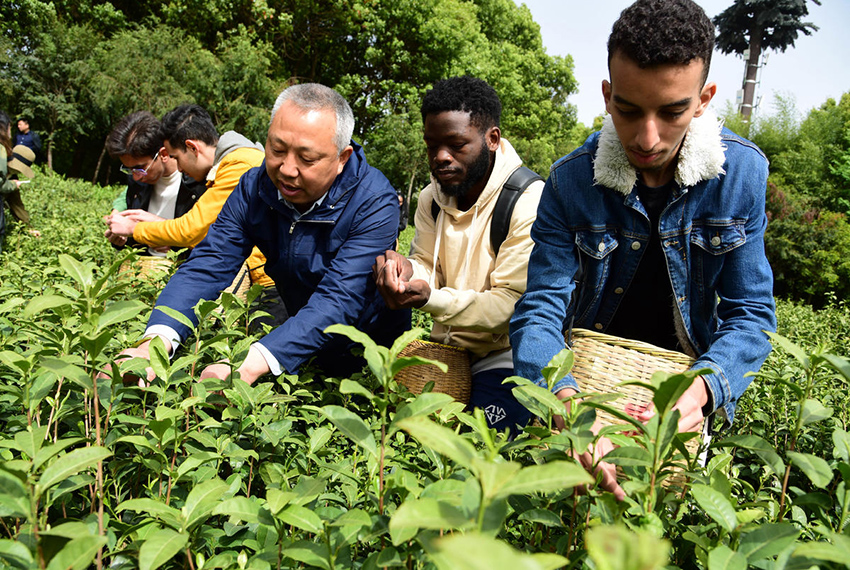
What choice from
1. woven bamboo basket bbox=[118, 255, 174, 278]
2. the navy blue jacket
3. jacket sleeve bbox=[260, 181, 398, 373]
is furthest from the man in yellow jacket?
jacket sleeve bbox=[260, 181, 398, 373]

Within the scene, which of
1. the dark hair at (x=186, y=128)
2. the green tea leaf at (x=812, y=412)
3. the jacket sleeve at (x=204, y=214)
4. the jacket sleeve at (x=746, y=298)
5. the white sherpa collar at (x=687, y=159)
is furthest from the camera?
the dark hair at (x=186, y=128)

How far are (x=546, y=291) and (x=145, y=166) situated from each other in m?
3.85

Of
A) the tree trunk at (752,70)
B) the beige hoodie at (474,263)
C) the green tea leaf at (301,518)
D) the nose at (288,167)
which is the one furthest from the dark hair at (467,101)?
the tree trunk at (752,70)

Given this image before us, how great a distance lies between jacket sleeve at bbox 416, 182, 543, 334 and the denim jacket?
2.24ft

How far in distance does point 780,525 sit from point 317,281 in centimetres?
253

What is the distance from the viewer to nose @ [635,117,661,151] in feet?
6.40

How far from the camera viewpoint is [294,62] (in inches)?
1064

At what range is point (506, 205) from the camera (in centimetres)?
325

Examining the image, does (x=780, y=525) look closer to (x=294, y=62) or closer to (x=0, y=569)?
(x=0, y=569)

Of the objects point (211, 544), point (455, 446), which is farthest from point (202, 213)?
point (455, 446)

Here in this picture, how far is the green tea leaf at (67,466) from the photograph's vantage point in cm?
93

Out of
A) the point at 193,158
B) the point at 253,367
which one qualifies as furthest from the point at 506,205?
the point at 193,158

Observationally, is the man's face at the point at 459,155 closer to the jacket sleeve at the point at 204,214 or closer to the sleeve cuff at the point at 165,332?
the jacket sleeve at the point at 204,214

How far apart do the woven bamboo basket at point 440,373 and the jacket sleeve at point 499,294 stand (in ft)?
0.47
